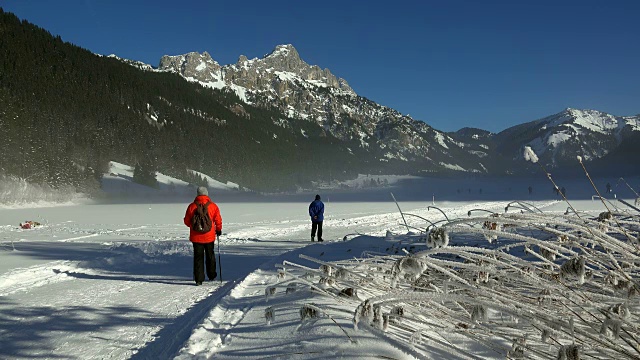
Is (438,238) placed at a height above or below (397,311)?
above

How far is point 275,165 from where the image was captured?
412 feet

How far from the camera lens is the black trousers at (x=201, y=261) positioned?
6.39 m

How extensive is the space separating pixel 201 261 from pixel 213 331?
348 centimetres

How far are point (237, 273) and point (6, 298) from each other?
3189 millimetres

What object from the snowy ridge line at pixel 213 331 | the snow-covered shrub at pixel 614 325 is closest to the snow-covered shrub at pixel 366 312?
the snow-covered shrub at pixel 614 325

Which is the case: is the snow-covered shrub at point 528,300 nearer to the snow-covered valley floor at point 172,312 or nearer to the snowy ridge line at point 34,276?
the snow-covered valley floor at point 172,312

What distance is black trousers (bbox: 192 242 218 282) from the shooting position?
6.39 metres

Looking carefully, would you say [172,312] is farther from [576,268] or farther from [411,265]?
[576,268]

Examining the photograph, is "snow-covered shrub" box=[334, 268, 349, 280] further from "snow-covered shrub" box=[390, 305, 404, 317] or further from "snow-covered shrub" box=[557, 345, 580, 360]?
"snow-covered shrub" box=[557, 345, 580, 360]

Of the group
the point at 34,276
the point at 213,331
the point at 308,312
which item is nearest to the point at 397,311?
the point at 308,312

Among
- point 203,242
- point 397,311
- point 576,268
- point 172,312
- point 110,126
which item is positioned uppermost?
point 110,126

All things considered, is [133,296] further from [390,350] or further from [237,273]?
[390,350]

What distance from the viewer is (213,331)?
3.11 metres

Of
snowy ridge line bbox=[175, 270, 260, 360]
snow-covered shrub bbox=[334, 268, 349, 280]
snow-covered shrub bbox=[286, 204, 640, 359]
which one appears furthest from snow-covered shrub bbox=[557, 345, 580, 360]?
snowy ridge line bbox=[175, 270, 260, 360]
